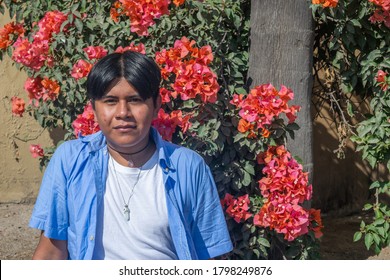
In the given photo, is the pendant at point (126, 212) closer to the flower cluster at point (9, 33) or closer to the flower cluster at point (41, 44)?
the flower cluster at point (41, 44)

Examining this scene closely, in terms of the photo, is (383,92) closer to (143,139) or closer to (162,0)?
(162,0)

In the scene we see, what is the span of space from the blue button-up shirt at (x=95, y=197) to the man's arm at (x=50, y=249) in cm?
3

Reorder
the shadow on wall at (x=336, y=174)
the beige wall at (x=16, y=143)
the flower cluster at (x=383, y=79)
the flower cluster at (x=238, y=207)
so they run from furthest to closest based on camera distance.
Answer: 1. the shadow on wall at (x=336, y=174)
2. the beige wall at (x=16, y=143)
3. the flower cluster at (x=383, y=79)
4. the flower cluster at (x=238, y=207)

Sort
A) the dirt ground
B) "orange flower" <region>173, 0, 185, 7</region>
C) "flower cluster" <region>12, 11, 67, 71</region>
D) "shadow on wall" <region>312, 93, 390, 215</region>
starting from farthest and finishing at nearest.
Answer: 1. "shadow on wall" <region>312, 93, 390, 215</region>
2. the dirt ground
3. "flower cluster" <region>12, 11, 67, 71</region>
4. "orange flower" <region>173, 0, 185, 7</region>

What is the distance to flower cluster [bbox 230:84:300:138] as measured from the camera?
359 centimetres

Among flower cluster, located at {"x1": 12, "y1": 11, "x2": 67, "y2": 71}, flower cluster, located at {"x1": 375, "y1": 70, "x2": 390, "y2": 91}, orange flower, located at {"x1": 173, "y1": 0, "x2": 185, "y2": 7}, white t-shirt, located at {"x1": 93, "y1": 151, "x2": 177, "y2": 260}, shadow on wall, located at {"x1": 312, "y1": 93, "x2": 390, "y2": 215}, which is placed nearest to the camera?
white t-shirt, located at {"x1": 93, "y1": 151, "x2": 177, "y2": 260}

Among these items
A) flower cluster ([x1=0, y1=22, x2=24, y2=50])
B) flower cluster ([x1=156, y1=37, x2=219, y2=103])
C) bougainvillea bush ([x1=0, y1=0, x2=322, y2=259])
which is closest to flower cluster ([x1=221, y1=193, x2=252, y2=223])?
bougainvillea bush ([x1=0, y1=0, x2=322, y2=259])

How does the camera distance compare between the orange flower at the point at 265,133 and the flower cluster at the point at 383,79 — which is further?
the flower cluster at the point at 383,79

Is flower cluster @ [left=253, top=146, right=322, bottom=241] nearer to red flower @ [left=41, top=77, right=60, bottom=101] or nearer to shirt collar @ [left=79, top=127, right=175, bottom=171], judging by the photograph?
shirt collar @ [left=79, top=127, right=175, bottom=171]

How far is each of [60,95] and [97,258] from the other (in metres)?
1.74

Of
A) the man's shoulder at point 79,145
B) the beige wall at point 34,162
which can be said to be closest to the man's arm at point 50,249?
the man's shoulder at point 79,145

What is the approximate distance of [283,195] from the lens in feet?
12.1

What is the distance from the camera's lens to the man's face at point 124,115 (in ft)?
8.91

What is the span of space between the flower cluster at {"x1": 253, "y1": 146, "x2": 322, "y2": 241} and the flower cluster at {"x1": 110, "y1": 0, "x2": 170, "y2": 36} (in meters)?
0.80
